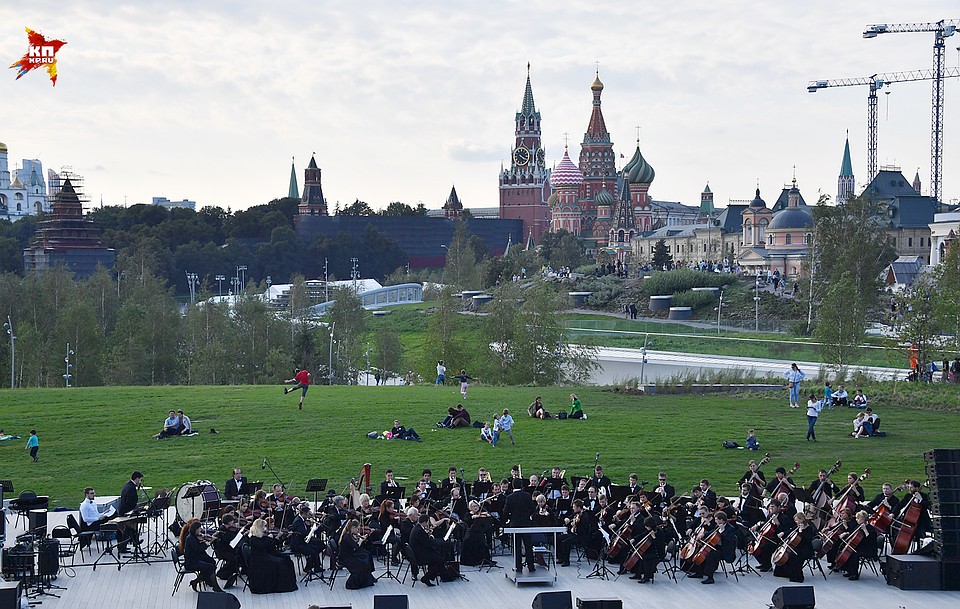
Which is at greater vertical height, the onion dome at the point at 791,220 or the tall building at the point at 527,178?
the tall building at the point at 527,178

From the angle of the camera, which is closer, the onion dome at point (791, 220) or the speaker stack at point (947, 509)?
the speaker stack at point (947, 509)

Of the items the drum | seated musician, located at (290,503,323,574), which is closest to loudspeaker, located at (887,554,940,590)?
seated musician, located at (290,503,323,574)

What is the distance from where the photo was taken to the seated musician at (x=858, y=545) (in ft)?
57.6

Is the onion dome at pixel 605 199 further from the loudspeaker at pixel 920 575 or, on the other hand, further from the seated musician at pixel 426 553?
the seated musician at pixel 426 553

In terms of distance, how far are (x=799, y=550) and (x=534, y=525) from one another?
14.0ft

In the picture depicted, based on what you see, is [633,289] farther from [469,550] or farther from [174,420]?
[469,550]

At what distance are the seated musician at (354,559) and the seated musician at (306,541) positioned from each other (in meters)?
0.43

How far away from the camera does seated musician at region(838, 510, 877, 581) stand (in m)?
17.6

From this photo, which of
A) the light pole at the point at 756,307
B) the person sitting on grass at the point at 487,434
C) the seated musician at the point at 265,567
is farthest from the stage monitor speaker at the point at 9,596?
the light pole at the point at 756,307

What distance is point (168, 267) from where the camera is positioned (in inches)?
5025

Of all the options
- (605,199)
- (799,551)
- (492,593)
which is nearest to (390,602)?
(492,593)

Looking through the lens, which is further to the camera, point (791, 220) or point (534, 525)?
point (791, 220)

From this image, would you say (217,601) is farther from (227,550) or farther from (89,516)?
(89,516)

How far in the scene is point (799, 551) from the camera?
1741cm
